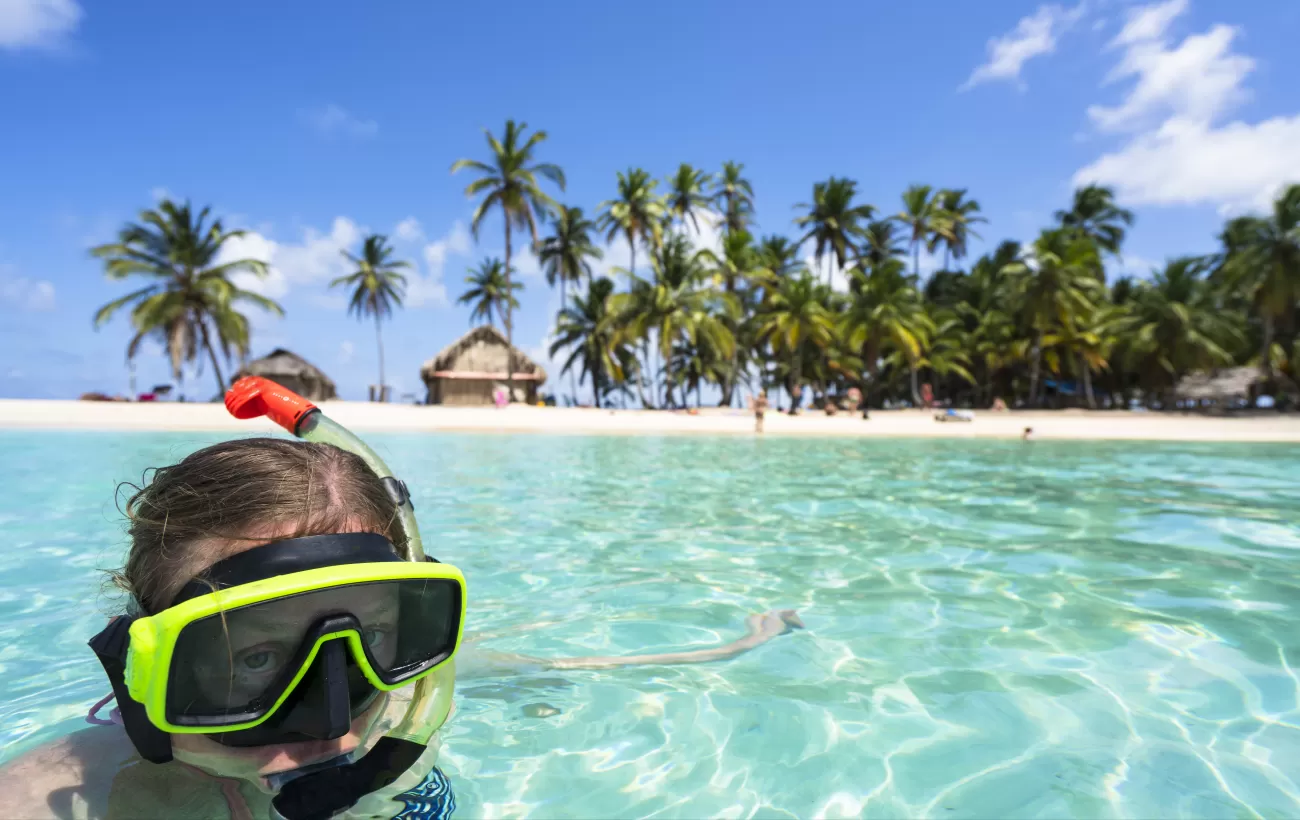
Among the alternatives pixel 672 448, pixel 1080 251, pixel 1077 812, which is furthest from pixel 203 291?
pixel 1080 251

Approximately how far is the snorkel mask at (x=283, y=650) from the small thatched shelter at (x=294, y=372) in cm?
3348

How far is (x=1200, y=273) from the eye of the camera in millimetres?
34594

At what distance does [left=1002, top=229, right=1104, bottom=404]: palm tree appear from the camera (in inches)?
1224

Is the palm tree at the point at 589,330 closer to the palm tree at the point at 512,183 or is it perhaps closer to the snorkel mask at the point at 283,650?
the palm tree at the point at 512,183

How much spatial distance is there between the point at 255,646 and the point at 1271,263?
40.6 meters

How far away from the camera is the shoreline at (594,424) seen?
1886cm

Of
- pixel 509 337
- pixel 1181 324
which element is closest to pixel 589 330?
pixel 509 337

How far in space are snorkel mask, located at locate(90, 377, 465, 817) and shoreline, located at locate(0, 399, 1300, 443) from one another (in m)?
18.1

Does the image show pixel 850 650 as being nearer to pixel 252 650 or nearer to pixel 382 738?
pixel 382 738

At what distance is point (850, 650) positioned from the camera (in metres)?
3.13

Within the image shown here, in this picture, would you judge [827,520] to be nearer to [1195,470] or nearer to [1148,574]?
[1148,574]

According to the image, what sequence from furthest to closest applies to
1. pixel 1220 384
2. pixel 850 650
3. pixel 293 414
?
pixel 1220 384, pixel 850 650, pixel 293 414

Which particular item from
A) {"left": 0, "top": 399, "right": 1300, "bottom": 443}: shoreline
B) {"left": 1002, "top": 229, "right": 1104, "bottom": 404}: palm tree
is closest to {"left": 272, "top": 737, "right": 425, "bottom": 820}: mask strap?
{"left": 0, "top": 399, "right": 1300, "bottom": 443}: shoreline

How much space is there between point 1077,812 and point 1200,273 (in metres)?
42.5
